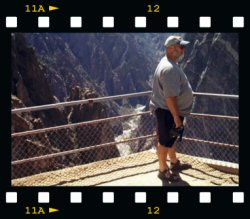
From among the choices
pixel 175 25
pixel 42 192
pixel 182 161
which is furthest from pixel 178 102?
pixel 42 192

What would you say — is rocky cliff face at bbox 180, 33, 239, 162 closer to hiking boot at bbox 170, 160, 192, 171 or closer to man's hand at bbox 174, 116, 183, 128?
hiking boot at bbox 170, 160, 192, 171

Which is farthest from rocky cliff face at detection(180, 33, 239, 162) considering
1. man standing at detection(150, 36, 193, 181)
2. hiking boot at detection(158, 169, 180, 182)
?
man standing at detection(150, 36, 193, 181)

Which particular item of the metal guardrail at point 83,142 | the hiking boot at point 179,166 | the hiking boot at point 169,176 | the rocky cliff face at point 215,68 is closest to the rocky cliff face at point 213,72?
the rocky cliff face at point 215,68

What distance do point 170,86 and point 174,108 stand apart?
0.31 metres

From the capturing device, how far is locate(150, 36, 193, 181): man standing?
19.9ft

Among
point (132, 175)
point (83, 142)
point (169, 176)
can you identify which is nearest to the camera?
Answer: point (169, 176)

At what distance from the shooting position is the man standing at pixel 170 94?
607 cm

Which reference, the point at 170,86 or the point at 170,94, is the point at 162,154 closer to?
the point at 170,94

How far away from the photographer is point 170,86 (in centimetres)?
605

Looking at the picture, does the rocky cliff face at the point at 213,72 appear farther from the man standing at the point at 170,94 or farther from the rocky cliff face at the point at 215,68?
the man standing at the point at 170,94

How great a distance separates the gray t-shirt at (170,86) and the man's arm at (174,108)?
7cm

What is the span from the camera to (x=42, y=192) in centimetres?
591

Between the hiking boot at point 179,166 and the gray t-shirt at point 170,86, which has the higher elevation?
the gray t-shirt at point 170,86

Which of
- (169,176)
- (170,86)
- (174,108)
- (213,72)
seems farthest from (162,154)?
(213,72)
